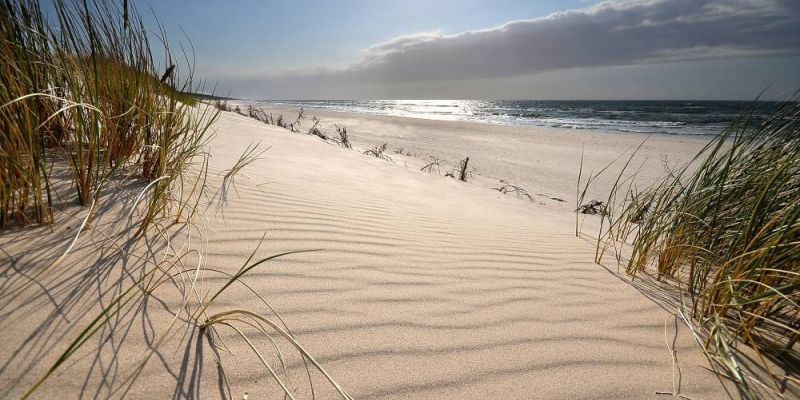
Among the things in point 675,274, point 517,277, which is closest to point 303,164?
point 517,277

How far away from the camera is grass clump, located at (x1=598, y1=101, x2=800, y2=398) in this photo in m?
1.37

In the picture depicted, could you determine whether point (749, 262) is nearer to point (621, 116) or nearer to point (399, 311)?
point (399, 311)

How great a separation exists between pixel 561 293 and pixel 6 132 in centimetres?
251

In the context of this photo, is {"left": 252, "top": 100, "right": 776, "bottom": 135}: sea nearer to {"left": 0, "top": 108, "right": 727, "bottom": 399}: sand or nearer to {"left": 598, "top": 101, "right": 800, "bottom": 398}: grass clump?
{"left": 598, "top": 101, "right": 800, "bottom": 398}: grass clump

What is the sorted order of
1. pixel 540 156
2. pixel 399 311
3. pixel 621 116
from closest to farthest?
pixel 399 311 → pixel 540 156 → pixel 621 116

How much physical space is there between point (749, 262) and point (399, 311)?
1.46 meters

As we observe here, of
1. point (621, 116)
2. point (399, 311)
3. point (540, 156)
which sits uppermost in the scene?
point (621, 116)

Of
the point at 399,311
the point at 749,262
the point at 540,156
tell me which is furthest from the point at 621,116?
the point at 399,311

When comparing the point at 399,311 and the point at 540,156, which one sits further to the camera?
the point at 540,156

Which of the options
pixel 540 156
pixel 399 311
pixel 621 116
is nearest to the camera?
pixel 399 311

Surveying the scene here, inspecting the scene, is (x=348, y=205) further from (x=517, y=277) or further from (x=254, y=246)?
(x=517, y=277)

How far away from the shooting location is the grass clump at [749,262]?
1.37 m

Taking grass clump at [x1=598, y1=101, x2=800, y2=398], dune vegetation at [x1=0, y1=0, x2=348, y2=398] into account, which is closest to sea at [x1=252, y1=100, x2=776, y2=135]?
grass clump at [x1=598, y1=101, x2=800, y2=398]

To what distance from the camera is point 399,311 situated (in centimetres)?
149
